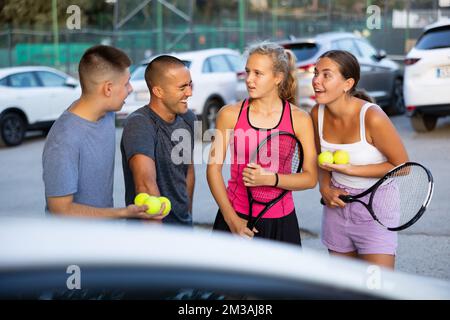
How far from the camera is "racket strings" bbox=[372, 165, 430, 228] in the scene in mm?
3539

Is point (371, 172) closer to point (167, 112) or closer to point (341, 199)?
point (341, 199)

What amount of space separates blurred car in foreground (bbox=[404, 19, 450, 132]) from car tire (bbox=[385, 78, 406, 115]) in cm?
344

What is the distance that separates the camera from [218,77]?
1450 cm

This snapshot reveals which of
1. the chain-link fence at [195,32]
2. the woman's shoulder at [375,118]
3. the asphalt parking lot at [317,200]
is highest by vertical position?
the chain-link fence at [195,32]

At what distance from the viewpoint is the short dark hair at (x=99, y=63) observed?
10.9 ft

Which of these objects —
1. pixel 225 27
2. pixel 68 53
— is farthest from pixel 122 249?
pixel 225 27

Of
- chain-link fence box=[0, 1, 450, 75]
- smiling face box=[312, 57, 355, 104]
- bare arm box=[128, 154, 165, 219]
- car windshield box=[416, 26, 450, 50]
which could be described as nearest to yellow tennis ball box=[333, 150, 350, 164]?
smiling face box=[312, 57, 355, 104]

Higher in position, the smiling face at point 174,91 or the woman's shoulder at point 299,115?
the smiling face at point 174,91

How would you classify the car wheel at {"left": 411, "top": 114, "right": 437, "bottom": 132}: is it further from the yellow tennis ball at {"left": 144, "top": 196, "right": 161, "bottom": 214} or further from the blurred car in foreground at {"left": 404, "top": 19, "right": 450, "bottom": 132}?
the yellow tennis ball at {"left": 144, "top": 196, "right": 161, "bottom": 214}

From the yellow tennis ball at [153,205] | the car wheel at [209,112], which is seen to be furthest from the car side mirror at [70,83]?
the yellow tennis ball at [153,205]

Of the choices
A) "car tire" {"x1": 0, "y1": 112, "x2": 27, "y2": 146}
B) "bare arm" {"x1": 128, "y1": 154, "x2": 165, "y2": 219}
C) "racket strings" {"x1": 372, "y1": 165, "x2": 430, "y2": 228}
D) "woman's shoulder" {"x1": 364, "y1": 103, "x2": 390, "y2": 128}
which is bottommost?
"car tire" {"x1": 0, "y1": 112, "x2": 27, "y2": 146}

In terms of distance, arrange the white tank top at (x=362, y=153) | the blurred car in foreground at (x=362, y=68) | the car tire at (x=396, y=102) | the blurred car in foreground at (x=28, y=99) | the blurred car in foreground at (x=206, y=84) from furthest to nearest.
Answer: the car tire at (x=396, y=102)
the blurred car in foreground at (x=28, y=99)
the blurred car in foreground at (x=206, y=84)
the blurred car in foreground at (x=362, y=68)
the white tank top at (x=362, y=153)

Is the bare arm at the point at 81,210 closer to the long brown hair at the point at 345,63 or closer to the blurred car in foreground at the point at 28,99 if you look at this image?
the long brown hair at the point at 345,63

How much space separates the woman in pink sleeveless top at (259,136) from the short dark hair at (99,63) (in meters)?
0.55
